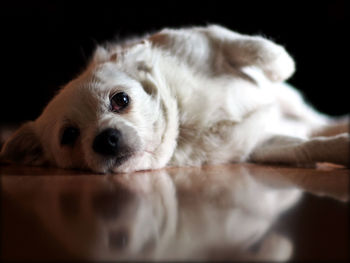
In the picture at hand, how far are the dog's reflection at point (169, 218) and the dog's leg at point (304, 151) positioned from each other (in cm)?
52

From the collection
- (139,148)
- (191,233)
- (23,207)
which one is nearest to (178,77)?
(139,148)

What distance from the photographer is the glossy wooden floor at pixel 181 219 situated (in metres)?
0.63

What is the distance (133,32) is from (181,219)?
326cm

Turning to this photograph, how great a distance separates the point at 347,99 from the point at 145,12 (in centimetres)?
224

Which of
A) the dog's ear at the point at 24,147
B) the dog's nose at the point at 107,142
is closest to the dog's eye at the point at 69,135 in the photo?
the dog's nose at the point at 107,142

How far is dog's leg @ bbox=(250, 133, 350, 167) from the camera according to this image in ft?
5.27

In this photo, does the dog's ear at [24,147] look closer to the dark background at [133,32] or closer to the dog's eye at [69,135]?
the dog's eye at [69,135]

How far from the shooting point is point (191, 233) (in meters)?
0.72

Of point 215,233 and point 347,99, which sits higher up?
point 215,233

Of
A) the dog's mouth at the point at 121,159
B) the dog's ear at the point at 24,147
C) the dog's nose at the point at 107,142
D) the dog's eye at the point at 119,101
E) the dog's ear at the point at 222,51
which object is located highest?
the dog's ear at the point at 222,51

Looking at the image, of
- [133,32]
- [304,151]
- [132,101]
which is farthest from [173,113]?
[133,32]

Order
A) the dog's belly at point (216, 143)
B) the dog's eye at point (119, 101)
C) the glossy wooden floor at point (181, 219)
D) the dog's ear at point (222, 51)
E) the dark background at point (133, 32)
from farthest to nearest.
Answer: the dark background at point (133, 32) < the dog's ear at point (222, 51) < the dog's belly at point (216, 143) < the dog's eye at point (119, 101) < the glossy wooden floor at point (181, 219)

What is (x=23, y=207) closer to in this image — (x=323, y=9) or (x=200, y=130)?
(x=200, y=130)

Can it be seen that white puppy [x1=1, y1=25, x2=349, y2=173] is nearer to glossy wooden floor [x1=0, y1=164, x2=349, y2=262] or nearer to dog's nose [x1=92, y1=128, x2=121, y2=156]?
dog's nose [x1=92, y1=128, x2=121, y2=156]
